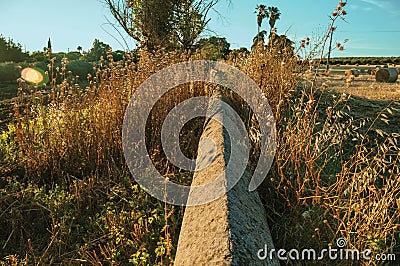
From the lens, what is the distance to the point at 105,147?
374 cm

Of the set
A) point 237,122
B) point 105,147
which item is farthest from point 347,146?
point 105,147

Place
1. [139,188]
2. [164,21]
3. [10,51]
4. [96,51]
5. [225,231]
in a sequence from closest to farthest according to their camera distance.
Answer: [225,231]
[139,188]
[164,21]
[10,51]
[96,51]

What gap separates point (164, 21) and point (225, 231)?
10.4 m

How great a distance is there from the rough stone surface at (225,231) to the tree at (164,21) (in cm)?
938

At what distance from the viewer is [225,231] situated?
5.22 feet

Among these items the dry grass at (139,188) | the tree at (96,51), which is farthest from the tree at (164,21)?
the tree at (96,51)

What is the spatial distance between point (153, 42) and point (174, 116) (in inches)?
289

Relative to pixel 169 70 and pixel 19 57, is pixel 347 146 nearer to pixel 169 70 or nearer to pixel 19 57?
pixel 169 70

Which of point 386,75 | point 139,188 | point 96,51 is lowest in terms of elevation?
point 139,188

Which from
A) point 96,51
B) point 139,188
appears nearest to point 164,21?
point 139,188

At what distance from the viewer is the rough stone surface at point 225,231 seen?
57.7 inches

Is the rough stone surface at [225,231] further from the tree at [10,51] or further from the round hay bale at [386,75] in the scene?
the tree at [10,51]

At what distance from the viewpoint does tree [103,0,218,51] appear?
35.4ft

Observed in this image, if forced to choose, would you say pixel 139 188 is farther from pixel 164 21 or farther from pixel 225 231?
pixel 164 21
